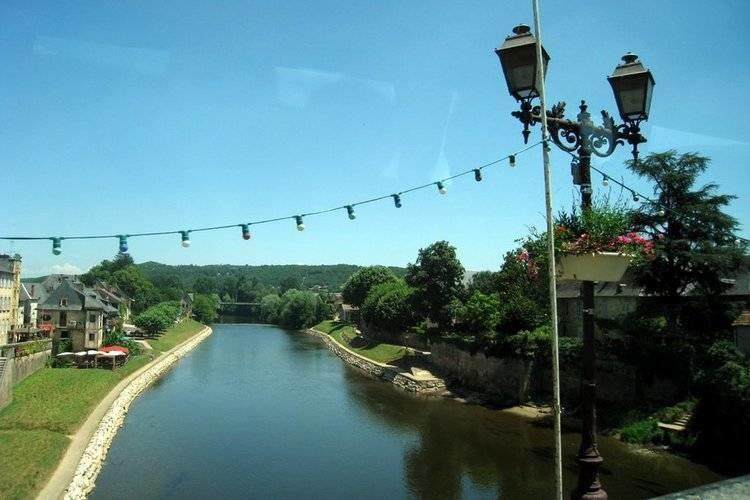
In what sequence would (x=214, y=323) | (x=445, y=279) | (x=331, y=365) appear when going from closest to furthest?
(x=445, y=279) < (x=331, y=365) < (x=214, y=323)

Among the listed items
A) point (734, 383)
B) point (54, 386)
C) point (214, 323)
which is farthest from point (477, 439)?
point (214, 323)

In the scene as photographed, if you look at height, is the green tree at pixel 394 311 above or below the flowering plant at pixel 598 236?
below

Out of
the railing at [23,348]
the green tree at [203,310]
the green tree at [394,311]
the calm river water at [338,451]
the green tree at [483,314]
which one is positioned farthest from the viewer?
the green tree at [203,310]

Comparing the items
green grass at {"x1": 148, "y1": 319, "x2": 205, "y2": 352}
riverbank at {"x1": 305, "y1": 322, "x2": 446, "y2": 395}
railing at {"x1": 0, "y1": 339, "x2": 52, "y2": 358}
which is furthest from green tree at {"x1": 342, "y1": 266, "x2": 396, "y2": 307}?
railing at {"x1": 0, "y1": 339, "x2": 52, "y2": 358}

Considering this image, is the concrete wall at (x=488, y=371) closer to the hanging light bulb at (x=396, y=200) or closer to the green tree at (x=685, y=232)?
the green tree at (x=685, y=232)

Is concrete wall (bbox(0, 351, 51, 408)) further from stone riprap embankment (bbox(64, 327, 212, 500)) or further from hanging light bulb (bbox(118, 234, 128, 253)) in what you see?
hanging light bulb (bbox(118, 234, 128, 253))

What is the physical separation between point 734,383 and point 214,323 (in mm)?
132104

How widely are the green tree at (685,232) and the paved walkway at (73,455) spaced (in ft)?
90.9

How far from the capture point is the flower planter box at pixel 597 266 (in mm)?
6398

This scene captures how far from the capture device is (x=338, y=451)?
93.6 feet

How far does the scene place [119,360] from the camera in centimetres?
5094

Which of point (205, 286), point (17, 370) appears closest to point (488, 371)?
point (17, 370)

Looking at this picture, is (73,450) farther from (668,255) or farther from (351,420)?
(668,255)

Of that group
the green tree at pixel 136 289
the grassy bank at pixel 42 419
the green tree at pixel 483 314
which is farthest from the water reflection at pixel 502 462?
the green tree at pixel 136 289
